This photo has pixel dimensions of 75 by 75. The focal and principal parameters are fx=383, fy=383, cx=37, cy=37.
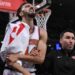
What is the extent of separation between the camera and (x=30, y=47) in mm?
4270

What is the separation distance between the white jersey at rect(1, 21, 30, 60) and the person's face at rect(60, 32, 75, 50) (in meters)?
0.64

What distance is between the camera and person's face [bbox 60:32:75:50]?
461 cm

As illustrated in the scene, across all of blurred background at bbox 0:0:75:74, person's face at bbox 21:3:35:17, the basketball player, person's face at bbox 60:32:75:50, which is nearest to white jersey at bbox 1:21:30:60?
the basketball player

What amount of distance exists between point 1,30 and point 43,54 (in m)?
8.87

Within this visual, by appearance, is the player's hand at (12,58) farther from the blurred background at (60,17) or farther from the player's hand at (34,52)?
the blurred background at (60,17)

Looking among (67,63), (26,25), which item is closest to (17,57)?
(26,25)

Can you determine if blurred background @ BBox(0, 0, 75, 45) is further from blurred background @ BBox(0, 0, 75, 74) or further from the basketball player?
the basketball player

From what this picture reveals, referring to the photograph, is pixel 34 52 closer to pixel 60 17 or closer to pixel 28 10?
pixel 28 10

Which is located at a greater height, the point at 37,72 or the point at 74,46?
the point at 74,46

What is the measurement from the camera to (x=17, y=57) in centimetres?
400

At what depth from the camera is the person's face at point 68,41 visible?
461 cm

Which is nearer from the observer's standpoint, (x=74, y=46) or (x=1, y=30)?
(x=74, y=46)

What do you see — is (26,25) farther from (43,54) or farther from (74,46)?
(74,46)

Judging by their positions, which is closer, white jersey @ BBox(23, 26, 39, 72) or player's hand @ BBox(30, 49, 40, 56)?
player's hand @ BBox(30, 49, 40, 56)
